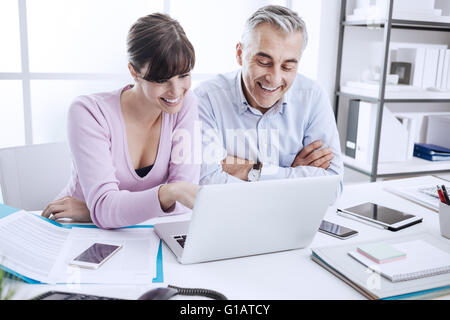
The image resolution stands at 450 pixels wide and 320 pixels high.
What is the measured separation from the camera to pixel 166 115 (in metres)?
1.40

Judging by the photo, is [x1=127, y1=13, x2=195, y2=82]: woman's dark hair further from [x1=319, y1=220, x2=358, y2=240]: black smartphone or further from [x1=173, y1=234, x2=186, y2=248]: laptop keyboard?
[x1=319, y1=220, x2=358, y2=240]: black smartphone

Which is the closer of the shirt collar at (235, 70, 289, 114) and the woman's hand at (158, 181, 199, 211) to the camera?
the woman's hand at (158, 181, 199, 211)

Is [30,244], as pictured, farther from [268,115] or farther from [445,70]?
[445,70]

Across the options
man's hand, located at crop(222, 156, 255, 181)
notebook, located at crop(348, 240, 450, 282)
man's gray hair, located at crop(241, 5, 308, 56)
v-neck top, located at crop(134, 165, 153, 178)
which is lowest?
notebook, located at crop(348, 240, 450, 282)

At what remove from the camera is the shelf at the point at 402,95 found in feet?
7.69

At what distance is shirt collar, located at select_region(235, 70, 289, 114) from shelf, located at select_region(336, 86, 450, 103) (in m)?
0.86

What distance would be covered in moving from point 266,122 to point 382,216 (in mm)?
626

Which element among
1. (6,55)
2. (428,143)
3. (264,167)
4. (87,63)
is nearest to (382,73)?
(428,143)

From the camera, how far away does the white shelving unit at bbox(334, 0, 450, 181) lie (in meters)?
2.26

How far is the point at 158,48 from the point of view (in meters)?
1.20

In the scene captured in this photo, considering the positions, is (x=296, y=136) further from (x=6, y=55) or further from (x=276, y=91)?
(x=6, y=55)

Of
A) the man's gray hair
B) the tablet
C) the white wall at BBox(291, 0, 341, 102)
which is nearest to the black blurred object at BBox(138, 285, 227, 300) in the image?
the tablet

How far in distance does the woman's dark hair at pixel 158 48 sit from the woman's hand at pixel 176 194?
0.34 metres
